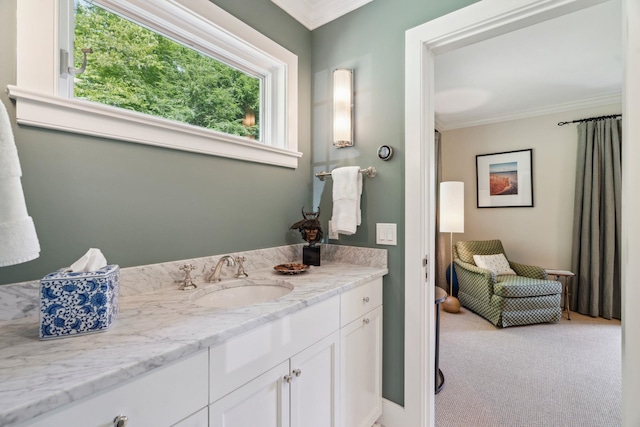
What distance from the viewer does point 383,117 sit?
5.38 ft

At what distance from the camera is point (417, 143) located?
148 centimetres

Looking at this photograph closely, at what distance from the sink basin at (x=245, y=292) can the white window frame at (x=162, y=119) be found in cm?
66

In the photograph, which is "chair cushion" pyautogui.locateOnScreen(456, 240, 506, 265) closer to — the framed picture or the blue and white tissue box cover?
the framed picture

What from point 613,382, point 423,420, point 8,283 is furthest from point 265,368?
point 613,382

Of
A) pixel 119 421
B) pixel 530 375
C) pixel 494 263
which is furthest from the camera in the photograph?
pixel 494 263

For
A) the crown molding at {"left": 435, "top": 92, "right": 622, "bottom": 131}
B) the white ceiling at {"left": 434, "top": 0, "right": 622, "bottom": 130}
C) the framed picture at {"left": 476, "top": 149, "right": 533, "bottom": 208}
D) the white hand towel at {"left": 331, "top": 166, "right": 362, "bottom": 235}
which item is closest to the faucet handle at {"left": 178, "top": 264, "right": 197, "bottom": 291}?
the white hand towel at {"left": 331, "top": 166, "right": 362, "bottom": 235}

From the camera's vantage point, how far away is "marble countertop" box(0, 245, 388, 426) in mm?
521

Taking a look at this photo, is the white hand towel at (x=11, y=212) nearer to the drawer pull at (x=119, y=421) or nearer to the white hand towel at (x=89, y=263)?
the white hand towel at (x=89, y=263)

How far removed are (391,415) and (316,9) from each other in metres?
2.57

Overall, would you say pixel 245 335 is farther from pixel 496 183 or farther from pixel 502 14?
pixel 496 183

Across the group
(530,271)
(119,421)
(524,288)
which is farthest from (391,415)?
(530,271)

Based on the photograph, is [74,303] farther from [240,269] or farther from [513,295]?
[513,295]

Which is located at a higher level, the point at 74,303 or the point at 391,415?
the point at 74,303

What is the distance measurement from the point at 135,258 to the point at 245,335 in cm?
62
